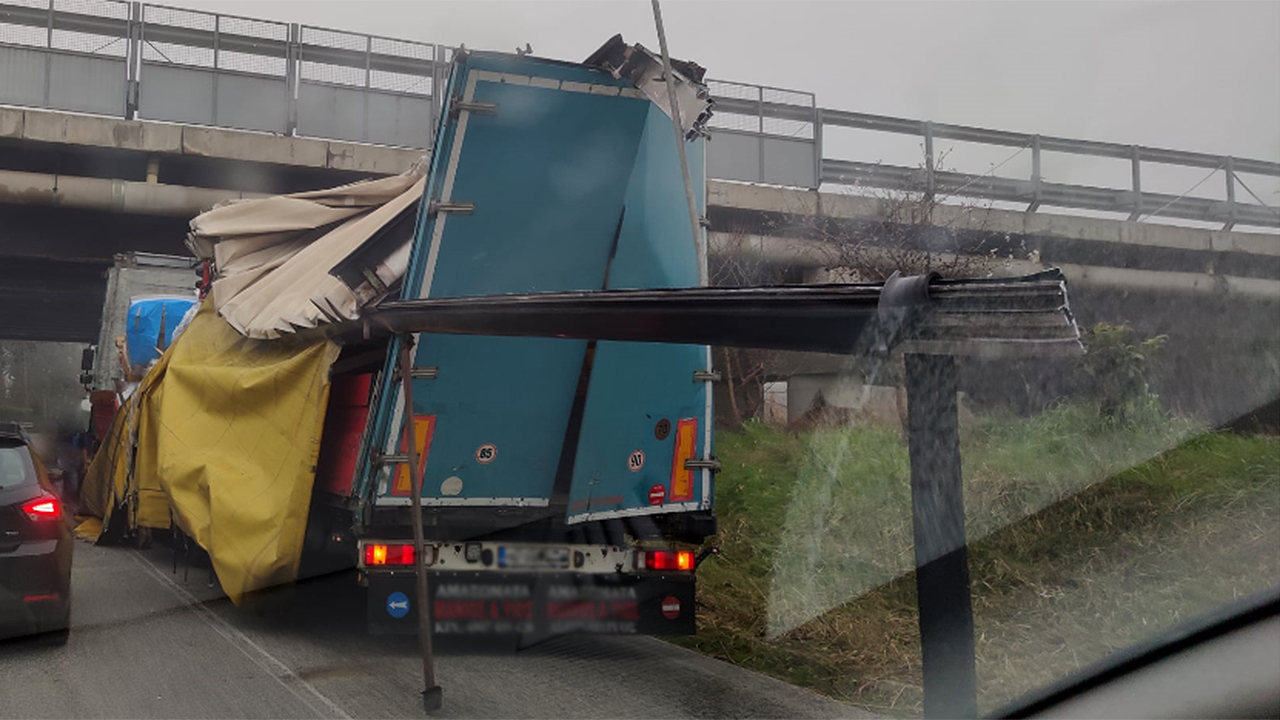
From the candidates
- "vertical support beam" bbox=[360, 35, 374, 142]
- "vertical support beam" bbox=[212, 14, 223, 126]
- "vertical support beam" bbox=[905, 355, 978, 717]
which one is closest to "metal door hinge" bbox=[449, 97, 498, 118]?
"vertical support beam" bbox=[905, 355, 978, 717]

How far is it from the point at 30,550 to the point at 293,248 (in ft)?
9.93

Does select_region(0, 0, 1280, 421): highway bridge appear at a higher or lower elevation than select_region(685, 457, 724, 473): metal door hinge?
higher

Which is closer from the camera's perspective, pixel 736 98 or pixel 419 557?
pixel 419 557

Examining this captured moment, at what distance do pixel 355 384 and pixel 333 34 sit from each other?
34.0 feet

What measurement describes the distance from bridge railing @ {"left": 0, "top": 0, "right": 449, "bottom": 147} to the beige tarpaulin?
7.62 m

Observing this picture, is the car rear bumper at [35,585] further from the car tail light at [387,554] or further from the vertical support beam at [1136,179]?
the vertical support beam at [1136,179]

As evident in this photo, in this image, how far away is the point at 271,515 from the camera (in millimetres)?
7203

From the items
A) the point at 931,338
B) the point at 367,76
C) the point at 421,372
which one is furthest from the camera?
the point at 367,76

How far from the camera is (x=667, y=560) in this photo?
6.93 meters

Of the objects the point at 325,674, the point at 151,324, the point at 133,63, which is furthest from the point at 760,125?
the point at 133,63

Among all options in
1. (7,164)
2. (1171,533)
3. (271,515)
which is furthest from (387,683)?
(7,164)

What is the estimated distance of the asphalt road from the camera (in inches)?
230

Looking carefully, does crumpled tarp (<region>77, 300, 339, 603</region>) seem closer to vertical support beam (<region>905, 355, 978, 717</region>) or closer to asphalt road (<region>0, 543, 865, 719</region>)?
asphalt road (<region>0, 543, 865, 719</region>)

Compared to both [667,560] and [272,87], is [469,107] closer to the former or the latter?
[667,560]
